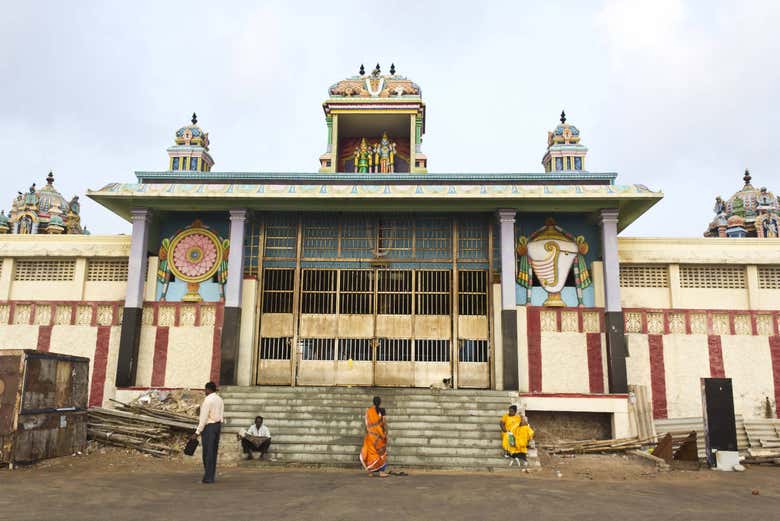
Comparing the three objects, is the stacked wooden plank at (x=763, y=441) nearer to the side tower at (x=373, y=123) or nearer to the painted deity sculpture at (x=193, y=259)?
the side tower at (x=373, y=123)

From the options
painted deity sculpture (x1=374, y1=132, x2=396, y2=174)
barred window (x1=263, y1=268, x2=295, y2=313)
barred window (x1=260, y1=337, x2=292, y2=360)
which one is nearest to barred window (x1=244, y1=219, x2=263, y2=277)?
barred window (x1=263, y1=268, x2=295, y2=313)

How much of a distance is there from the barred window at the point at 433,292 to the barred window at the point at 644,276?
189 inches

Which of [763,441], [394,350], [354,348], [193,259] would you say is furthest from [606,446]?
[193,259]

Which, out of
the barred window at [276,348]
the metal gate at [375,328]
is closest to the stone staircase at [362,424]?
the metal gate at [375,328]

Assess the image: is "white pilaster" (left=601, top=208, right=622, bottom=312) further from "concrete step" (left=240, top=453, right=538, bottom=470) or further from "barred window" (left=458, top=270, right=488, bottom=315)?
"concrete step" (left=240, top=453, right=538, bottom=470)

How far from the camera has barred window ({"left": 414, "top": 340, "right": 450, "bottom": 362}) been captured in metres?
16.5

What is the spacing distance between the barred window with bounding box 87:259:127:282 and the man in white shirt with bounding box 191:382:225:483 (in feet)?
30.6

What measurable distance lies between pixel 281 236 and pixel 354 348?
370 cm

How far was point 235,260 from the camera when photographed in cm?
1633

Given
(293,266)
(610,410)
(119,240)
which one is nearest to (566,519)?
(610,410)

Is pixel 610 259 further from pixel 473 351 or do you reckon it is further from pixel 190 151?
pixel 190 151

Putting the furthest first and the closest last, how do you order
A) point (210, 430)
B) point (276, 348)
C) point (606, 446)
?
point (276, 348) → point (606, 446) → point (210, 430)

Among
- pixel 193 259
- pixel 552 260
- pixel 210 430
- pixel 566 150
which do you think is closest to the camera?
pixel 210 430

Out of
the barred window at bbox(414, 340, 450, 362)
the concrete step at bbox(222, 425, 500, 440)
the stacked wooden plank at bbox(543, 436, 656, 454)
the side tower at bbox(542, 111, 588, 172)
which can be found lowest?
the stacked wooden plank at bbox(543, 436, 656, 454)
